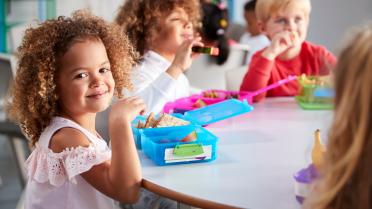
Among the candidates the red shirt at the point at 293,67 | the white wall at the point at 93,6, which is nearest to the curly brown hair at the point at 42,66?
the red shirt at the point at 293,67

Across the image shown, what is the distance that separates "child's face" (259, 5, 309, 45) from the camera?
1885mm

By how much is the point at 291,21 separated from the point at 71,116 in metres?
0.96

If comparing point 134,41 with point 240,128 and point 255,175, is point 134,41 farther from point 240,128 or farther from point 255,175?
point 255,175

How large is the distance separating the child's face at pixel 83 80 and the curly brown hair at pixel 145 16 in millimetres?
672

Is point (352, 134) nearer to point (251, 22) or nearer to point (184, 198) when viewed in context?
point (184, 198)

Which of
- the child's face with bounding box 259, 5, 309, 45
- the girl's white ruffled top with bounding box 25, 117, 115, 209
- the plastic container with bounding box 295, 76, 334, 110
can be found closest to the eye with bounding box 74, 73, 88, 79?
the girl's white ruffled top with bounding box 25, 117, 115, 209

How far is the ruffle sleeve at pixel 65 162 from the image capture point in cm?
110

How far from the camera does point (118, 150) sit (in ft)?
3.51

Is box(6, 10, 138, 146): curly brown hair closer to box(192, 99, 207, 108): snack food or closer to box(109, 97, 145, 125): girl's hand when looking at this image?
box(109, 97, 145, 125): girl's hand

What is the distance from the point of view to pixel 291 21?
6.19 ft

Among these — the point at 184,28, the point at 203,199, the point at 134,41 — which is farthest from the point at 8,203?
the point at 203,199

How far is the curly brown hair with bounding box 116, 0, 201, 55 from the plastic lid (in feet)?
1.67

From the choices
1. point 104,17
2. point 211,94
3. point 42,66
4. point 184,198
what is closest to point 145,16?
point 211,94

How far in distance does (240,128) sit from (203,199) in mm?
545
